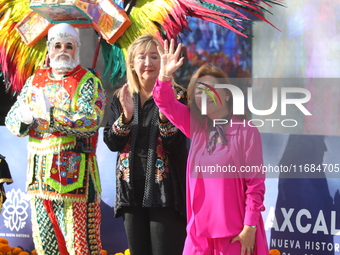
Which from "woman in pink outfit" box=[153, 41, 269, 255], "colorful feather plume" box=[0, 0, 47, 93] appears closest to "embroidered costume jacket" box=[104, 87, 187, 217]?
"woman in pink outfit" box=[153, 41, 269, 255]

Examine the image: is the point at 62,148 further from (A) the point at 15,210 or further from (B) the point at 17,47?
(A) the point at 15,210

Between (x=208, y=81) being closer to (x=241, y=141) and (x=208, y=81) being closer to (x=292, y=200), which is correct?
(x=241, y=141)

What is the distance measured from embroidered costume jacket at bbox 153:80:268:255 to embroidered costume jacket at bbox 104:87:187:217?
33 centimetres

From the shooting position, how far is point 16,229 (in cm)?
495

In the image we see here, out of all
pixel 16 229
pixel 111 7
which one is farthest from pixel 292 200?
pixel 16 229

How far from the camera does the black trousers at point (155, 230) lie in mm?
3570

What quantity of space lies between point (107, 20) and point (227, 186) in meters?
1.74

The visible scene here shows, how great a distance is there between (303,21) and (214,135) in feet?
12.7

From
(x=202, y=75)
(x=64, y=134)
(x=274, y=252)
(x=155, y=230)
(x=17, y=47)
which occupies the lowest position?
(x=274, y=252)

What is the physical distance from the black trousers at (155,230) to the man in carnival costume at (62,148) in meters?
0.32

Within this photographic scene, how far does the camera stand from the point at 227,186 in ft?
10.4

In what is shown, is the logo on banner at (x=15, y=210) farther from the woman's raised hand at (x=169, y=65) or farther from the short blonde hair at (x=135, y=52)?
the woman's raised hand at (x=169, y=65)

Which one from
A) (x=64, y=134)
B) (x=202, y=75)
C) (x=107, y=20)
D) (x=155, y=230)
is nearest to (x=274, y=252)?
(x=155, y=230)

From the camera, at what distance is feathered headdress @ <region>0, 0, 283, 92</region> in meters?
4.21
